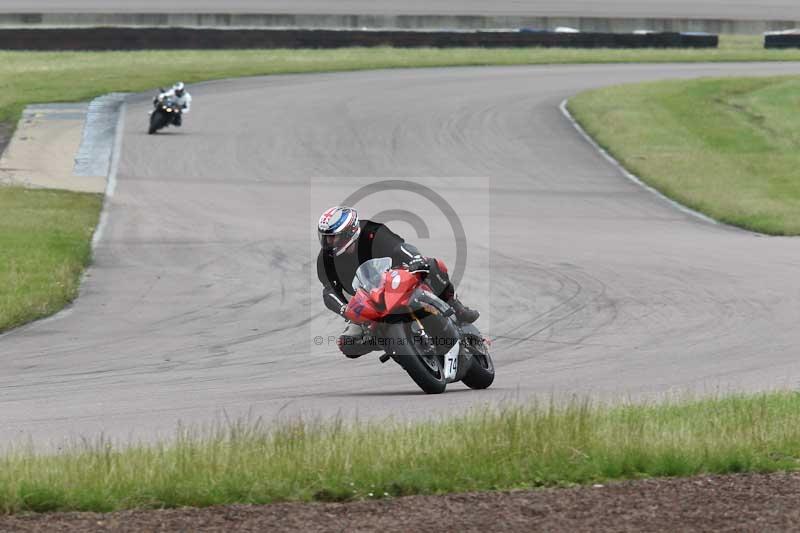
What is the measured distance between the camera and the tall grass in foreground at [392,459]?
7293 millimetres

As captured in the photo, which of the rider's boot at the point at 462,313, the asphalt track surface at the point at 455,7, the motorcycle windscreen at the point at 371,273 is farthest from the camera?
the asphalt track surface at the point at 455,7

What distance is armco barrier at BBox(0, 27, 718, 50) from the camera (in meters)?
48.5

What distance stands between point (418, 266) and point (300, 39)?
42.2 metres

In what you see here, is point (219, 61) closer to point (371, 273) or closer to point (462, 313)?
point (462, 313)

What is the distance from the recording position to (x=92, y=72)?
43.7 m

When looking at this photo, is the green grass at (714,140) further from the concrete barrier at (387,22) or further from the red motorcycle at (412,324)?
the concrete barrier at (387,22)

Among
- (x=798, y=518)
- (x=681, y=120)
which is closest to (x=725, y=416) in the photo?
(x=798, y=518)

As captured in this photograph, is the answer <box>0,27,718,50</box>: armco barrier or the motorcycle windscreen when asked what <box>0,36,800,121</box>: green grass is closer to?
<box>0,27,718,50</box>: armco barrier

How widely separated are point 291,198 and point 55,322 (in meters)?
10.8

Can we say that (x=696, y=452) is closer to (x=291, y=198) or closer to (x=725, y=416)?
(x=725, y=416)

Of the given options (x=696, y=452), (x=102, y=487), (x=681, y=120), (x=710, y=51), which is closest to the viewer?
(x=102, y=487)

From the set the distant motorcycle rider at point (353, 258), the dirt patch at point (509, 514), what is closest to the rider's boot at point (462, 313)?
the distant motorcycle rider at point (353, 258)

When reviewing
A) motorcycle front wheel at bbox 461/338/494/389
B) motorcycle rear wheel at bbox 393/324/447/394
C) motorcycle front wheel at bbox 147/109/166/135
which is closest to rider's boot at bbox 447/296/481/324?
motorcycle front wheel at bbox 461/338/494/389

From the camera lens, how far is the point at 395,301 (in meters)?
10.2
